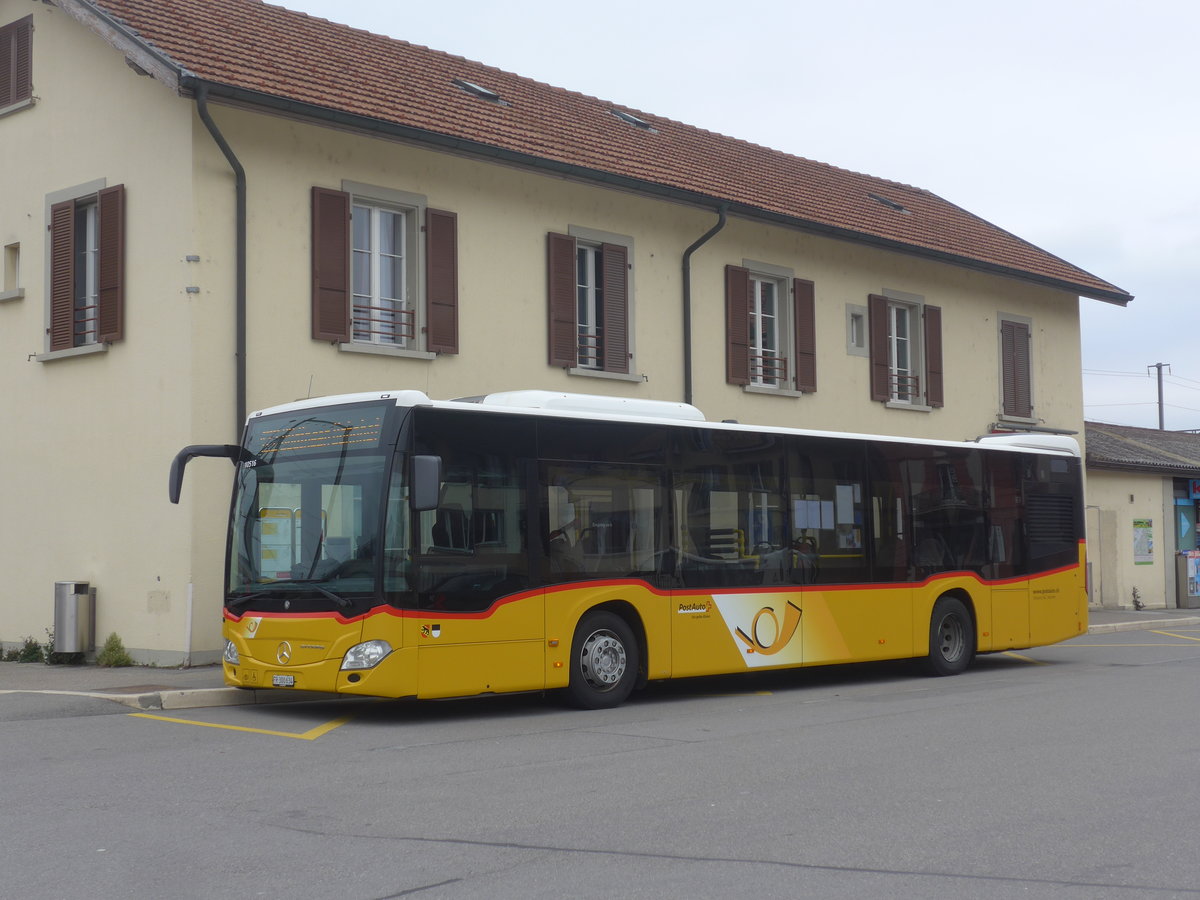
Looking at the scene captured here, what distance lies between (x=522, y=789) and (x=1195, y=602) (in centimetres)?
2713

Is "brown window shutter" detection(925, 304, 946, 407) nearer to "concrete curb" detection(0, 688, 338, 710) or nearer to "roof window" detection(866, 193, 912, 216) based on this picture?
"roof window" detection(866, 193, 912, 216)

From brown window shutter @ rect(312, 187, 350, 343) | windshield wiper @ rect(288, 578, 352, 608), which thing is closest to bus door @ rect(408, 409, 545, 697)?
windshield wiper @ rect(288, 578, 352, 608)

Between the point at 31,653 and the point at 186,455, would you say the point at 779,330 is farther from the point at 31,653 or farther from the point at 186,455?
the point at 186,455

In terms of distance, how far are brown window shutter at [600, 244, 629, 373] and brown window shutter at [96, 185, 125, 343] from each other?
259 inches

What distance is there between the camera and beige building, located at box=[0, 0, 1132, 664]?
50.6ft

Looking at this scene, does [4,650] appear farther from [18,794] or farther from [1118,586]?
[1118,586]

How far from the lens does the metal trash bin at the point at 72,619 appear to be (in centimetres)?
1573

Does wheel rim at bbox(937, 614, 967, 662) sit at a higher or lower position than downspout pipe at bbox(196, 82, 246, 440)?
lower

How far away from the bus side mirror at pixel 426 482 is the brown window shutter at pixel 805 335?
41.2ft

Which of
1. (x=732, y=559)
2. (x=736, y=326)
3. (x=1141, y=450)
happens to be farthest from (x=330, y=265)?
(x=1141, y=450)

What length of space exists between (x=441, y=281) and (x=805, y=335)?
743 centimetres

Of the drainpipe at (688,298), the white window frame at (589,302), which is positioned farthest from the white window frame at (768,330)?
the white window frame at (589,302)

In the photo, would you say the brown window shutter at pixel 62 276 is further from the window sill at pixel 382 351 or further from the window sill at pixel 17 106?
the window sill at pixel 382 351

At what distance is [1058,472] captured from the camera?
17672 mm
